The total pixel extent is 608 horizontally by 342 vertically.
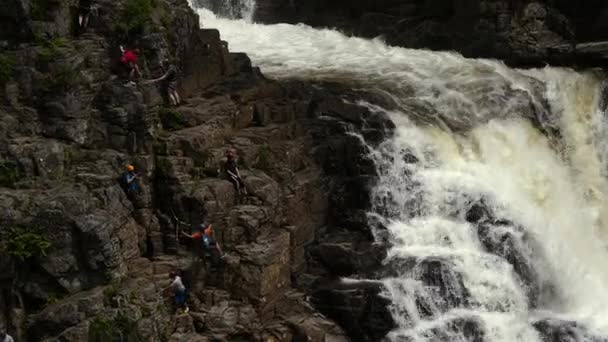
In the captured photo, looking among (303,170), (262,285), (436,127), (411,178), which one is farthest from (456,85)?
(262,285)

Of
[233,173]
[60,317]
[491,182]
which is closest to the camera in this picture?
[60,317]

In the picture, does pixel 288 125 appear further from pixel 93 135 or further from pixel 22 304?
pixel 22 304

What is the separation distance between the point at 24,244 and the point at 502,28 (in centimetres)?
2540

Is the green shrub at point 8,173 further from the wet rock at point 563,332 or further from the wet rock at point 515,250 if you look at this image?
the wet rock at point 563,332

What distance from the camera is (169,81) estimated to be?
81.9ft

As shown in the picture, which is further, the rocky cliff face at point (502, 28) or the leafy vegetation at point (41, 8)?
the rocky cliff face at point (502, 28)

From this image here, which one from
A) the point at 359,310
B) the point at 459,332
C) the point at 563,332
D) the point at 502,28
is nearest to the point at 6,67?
the point at 359,310

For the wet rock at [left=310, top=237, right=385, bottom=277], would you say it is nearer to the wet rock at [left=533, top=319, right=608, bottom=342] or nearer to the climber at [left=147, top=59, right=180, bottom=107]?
the wet rock at [left=533, top=319, right=608, bottom=342]

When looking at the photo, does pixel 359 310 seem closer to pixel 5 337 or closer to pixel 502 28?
pixel 5 337

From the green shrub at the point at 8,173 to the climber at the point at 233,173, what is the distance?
6.21 m

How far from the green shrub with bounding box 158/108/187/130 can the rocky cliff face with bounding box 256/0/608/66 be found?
1807 cm

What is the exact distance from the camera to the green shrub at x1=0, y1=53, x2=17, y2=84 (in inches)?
865

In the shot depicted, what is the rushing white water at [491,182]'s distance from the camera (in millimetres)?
24734

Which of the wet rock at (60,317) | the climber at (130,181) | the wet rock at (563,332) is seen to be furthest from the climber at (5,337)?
the wet rock at (563,332)
